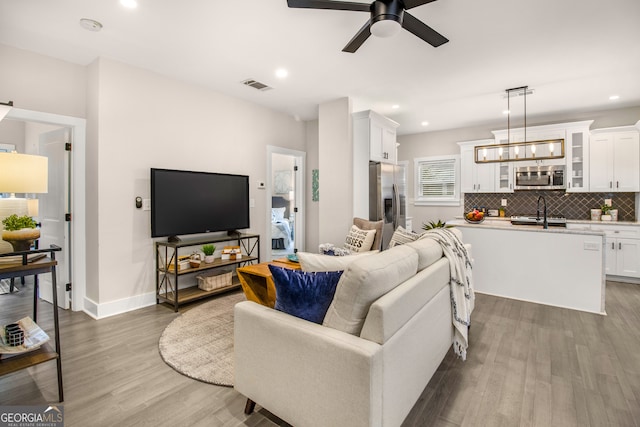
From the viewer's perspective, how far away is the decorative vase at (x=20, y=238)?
1.90 meters

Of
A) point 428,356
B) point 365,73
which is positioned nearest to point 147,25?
point 365,73

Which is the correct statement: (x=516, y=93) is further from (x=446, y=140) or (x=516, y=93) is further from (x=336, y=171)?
(x=336, y=171)

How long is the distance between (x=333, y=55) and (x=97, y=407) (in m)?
3.56

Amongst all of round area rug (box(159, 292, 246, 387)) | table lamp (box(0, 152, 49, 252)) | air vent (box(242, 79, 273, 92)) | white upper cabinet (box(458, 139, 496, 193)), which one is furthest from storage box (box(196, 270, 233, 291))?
white upper cabinet (box(458, 139, 496, 193))

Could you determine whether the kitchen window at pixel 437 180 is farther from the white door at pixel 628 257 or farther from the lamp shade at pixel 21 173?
the lamp shade at pixel 21 173

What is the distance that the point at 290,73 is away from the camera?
149 inches

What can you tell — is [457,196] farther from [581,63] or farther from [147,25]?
[147,25]

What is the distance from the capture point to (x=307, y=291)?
1.63 m

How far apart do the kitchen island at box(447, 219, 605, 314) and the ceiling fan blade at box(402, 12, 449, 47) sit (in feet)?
8.86

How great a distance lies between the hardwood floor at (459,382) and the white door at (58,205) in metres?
0.58

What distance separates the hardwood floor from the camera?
1856mm

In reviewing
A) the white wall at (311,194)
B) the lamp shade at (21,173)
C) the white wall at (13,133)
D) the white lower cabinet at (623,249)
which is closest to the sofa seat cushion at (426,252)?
the lamp shade at (21,173)

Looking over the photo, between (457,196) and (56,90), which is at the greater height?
(56,90)

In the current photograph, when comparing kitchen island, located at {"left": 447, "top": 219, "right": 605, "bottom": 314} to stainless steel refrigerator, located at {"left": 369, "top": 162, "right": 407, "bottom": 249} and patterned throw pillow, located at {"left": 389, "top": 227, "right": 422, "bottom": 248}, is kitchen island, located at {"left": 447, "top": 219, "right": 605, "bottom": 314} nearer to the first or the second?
stainless steel refrigerator, located at {"left": 369, "top": 162, "right": 407, "bottom": 249}
